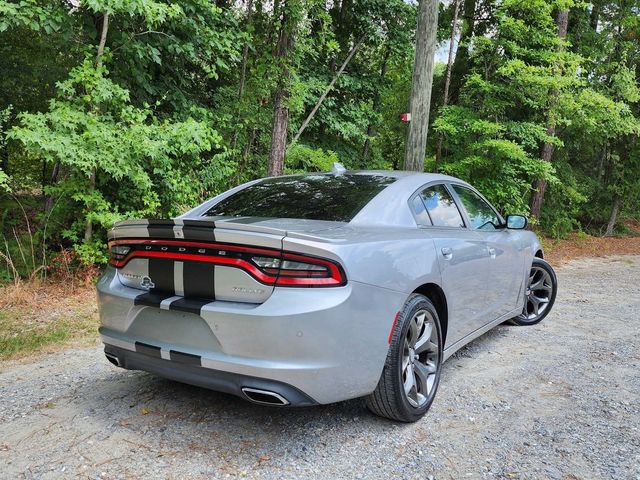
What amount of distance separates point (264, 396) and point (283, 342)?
293 millimetres

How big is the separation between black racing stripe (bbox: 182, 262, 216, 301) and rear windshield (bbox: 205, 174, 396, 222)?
0.77 metres

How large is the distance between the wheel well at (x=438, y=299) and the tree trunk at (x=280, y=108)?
6409mm

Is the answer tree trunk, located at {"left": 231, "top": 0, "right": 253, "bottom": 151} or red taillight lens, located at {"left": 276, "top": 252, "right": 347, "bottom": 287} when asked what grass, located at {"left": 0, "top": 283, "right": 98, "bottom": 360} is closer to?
red taillight lens, located at {"left": 276, "top": 252, "right": 347, "bottom": 287}

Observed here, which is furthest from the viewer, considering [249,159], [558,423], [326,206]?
[249,159]

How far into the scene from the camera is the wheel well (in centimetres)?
311

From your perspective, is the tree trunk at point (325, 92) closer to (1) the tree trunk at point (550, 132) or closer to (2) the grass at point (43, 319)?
(1) the tree trunk at point (550, 132)

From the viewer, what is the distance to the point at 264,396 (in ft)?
7.52

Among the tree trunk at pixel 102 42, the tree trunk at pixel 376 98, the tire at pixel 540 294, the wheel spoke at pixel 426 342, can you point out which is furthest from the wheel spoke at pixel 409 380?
the tree trunk at pixel 376 98

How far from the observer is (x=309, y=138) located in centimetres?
1289

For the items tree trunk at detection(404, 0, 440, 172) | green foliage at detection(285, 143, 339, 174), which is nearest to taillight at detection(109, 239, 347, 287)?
tree trunk at detection(404, 0, 440, 172)

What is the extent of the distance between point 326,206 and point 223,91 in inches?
287

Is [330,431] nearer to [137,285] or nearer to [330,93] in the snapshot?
[137,285]

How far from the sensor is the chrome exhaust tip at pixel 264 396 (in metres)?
2.27

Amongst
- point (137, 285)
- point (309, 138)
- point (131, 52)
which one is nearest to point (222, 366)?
point (137, 285)
